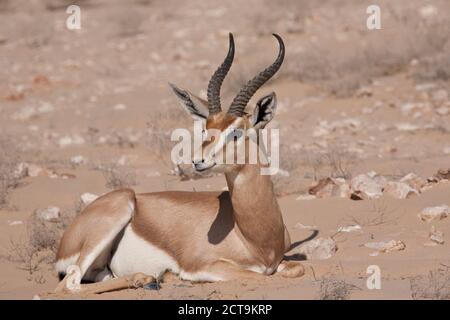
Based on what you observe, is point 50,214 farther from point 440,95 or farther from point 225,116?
point 440,95

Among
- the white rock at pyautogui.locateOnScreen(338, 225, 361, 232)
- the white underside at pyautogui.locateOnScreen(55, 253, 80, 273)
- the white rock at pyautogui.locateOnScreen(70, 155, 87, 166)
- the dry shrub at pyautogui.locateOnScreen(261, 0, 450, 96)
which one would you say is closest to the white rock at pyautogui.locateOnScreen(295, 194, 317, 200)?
the white rock at pyautogui.locateOnScreen(338, 225, 361, 232)

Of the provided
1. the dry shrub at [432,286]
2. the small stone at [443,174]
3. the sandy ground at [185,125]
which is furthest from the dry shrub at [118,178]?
the dry shrub at [432,286]

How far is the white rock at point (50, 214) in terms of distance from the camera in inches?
368

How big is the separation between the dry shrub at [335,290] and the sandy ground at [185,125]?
0.04 m

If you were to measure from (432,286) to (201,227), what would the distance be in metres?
2.19

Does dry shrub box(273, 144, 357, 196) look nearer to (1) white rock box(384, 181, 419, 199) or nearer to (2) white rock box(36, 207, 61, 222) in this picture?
(1) white rock box(384, 181, 419, 199)

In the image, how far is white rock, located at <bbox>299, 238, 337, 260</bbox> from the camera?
7699 millimetres

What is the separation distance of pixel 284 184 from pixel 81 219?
3.46 meters

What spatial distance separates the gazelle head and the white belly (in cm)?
116

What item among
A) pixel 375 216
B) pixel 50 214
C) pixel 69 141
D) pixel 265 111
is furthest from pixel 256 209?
pixel 69 141

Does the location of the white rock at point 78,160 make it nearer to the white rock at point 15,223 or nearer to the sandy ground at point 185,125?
the sandy ground at point 185,125

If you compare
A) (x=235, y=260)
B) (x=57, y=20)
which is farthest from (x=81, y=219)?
(x=57, y=20)

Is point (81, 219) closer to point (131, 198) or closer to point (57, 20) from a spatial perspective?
point (131, 198)

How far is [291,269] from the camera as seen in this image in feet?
22.9
